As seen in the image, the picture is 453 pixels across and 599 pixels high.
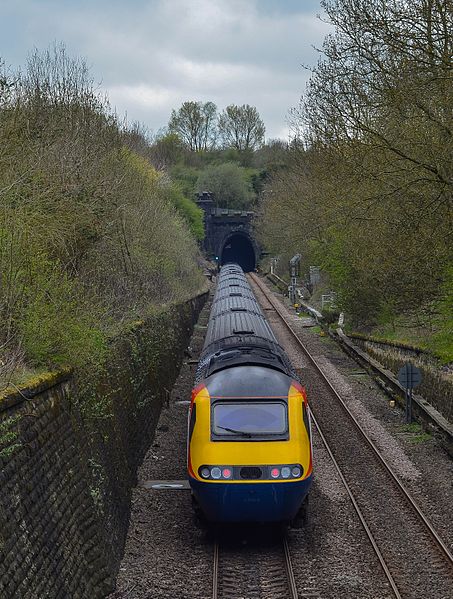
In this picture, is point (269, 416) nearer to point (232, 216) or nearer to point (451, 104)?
point (451, 104)

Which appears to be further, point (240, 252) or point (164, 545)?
point (240, 252)

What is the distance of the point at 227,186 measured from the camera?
8606 cm

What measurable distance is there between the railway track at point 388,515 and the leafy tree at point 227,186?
6950 cm

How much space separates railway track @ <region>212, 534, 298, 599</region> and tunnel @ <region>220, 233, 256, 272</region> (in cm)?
7107

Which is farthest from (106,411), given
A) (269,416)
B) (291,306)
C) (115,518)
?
(291,306)

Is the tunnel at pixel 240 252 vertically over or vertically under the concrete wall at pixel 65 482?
under

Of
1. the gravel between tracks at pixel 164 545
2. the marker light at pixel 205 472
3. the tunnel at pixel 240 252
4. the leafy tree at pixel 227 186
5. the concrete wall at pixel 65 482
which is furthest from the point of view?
the leafy tree at pixel 227 186

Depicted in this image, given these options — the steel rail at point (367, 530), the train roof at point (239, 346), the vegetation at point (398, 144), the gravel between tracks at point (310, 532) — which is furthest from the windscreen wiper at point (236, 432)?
the vegetation at point (398, 144)

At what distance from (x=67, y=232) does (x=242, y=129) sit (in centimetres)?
9771

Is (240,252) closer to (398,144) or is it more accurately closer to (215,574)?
(398,144)

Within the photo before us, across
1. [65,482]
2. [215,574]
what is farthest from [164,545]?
[65,482]

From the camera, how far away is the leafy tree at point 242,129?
10606cm

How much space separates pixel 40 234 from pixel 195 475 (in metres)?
4.86

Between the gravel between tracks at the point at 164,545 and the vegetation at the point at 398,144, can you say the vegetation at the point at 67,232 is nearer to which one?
the gravel between tracks at the point at 164,545
